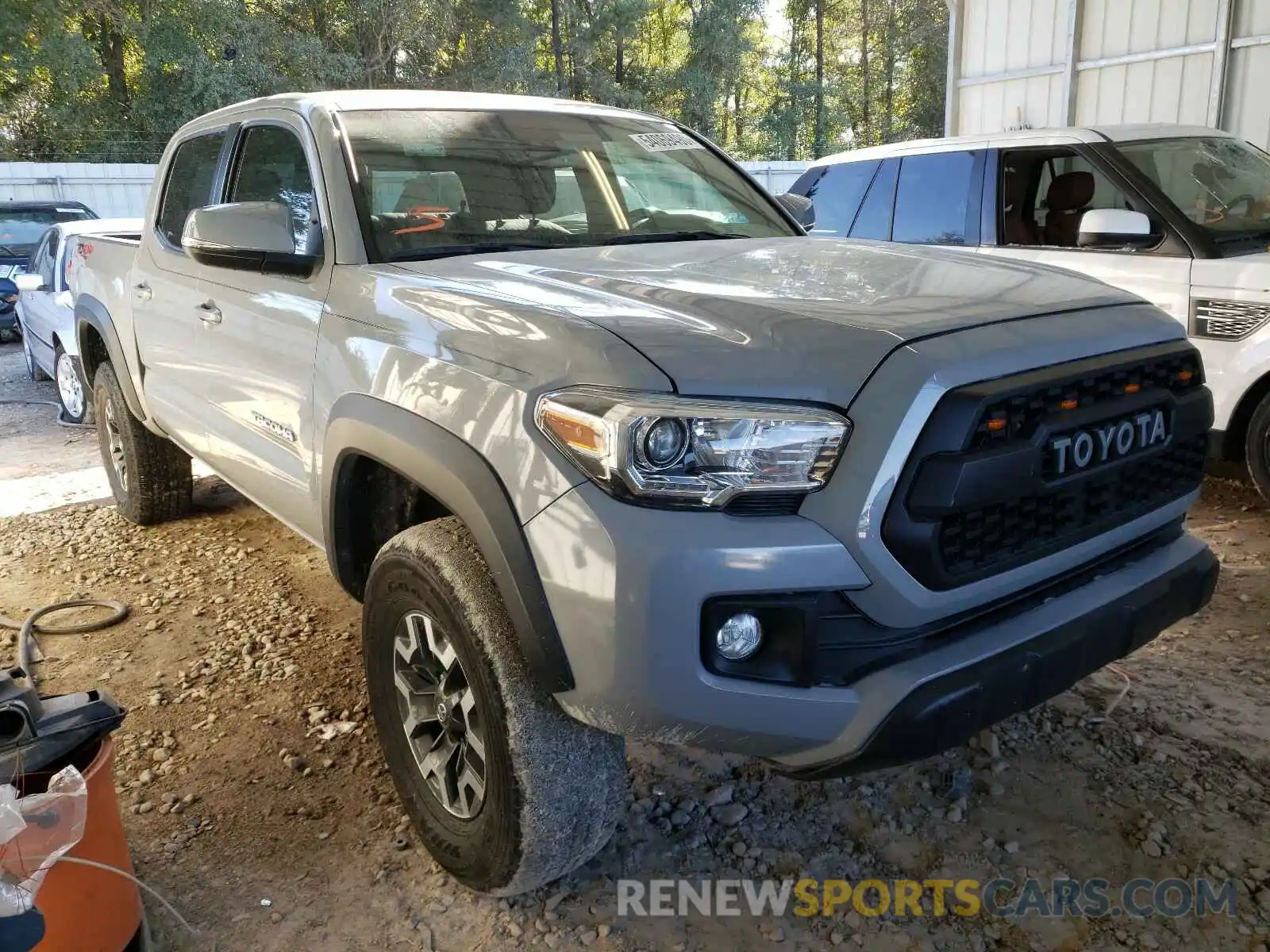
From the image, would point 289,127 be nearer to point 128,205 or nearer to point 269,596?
point 269,596

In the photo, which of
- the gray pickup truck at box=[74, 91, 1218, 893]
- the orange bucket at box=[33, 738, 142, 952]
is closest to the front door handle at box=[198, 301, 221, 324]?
the gray pickup truck at box=[74, 91, 1218, 893]

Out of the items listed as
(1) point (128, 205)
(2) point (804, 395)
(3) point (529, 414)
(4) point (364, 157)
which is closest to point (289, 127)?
(4) point (364, 157)

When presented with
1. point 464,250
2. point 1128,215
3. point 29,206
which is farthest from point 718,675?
point 29,206

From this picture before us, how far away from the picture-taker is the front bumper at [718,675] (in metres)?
1.77

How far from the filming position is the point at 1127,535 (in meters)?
2.28

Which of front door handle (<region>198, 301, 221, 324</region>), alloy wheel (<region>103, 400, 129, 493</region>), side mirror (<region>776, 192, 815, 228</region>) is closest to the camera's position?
front door handle (<region>198, 301, 221, 324</region>)

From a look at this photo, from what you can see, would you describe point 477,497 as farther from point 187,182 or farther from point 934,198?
point 934,198

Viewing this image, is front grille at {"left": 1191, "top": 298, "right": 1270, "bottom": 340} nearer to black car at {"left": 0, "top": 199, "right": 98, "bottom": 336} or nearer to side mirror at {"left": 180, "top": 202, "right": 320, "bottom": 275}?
side mirror at {"left": 180, "top": 202, "right": 320, "bottom": 275}

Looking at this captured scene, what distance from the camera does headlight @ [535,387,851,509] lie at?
1808mm

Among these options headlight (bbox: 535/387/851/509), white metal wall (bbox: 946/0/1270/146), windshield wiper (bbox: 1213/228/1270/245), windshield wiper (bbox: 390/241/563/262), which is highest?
white metal wall (bbox: 946/0/1270/146)

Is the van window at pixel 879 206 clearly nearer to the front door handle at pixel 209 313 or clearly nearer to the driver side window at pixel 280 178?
the driver side window at pixel 280 178

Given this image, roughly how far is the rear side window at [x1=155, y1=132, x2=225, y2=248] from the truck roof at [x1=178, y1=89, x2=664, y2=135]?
29 cm

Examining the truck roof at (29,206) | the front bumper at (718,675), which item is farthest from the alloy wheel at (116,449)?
the truck roof at (29,206)

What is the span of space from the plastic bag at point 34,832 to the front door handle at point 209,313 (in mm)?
1801
